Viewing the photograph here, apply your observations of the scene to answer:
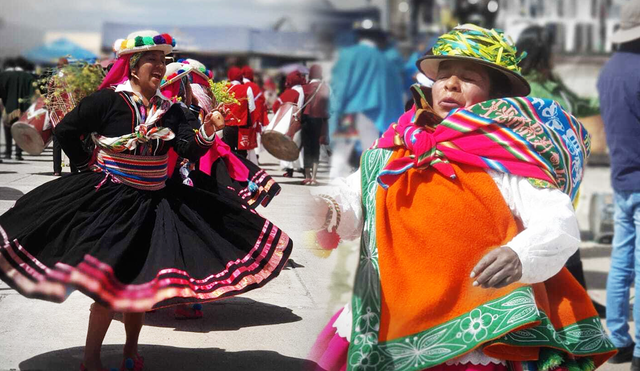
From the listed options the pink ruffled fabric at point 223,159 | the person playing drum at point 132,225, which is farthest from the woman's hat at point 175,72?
the person playing drum at point 132,225

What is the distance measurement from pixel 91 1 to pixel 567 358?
179 centimetres

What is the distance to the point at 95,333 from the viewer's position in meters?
3.56

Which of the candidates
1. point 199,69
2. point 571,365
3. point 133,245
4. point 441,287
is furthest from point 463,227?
point 199,69

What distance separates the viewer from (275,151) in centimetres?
537

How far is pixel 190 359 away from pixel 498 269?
2.02 m

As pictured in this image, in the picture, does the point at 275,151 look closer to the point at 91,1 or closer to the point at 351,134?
the point at 91,1

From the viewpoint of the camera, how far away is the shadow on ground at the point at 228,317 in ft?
14.8

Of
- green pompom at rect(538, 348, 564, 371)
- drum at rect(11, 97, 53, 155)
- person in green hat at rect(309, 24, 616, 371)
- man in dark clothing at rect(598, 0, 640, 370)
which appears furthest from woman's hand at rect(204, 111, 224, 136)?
man in dark clothing at rect(598, 0, 640, 370)

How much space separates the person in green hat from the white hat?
2.29m

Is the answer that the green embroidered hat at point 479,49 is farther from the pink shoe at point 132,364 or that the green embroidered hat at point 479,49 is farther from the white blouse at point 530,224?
the pink shoe at point 132,364

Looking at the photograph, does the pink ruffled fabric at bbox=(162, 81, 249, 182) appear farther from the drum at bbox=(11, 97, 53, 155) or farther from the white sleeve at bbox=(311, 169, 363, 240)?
the white sleeve at bbox=(311, 169, 363, 240)

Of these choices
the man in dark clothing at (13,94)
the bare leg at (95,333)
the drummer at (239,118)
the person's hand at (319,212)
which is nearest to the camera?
the person's hand at (319,212)

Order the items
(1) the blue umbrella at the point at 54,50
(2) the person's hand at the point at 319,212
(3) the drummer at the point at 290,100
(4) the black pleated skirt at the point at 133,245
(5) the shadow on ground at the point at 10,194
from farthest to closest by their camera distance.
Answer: (3) the drummer at the point at 290,100
(5) the shadow on ground at the point at 10,194
(4) the black pleated skirt at the point at 133,245
(1) the blue umbrella at the point at 54,50
(2) the person's hand at the point at 319,212

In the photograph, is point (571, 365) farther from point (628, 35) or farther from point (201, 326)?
point (628, 35)
